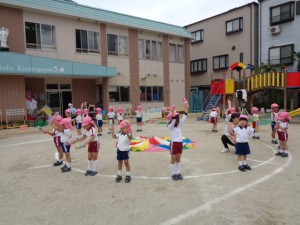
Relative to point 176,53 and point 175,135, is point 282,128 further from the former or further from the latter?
point 176,53

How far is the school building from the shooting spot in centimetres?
1586

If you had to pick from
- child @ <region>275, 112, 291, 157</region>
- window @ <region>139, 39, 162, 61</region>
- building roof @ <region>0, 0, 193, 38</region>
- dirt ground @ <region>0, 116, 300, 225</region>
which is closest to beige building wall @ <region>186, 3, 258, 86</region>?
building roof @ <region>0, 0, 193, 38</region>

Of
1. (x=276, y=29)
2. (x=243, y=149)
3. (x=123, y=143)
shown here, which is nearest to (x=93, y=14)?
(x=123, y=143)

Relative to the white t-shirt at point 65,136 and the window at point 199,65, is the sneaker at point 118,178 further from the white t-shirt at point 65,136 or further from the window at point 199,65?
the window at point 199,65

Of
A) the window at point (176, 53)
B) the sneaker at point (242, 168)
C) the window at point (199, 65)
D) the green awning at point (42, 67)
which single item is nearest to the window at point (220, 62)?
the window at point (199, 65)

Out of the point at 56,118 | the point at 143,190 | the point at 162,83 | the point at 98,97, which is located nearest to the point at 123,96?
the point at 98,97

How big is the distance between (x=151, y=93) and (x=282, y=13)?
51.6 ft

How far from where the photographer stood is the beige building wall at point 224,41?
26.0 metres

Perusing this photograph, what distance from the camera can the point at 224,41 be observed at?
28.2 metres

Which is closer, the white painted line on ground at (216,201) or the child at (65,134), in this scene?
the white painted line on ground at (216,201)

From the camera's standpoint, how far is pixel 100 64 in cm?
2012

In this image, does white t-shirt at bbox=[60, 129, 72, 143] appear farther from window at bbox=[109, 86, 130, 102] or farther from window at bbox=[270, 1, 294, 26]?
window at bbox=[270, 1, 294, 26]

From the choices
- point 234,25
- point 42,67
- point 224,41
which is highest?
point 234,25

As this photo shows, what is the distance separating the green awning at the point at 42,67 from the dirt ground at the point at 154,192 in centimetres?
764
